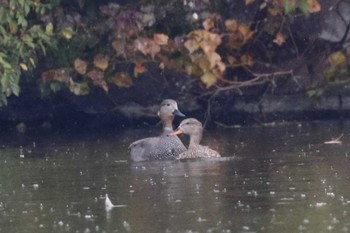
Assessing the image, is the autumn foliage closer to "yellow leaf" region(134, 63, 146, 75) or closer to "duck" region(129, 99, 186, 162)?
"yellow leaf" region(134, 63, 146, 75)

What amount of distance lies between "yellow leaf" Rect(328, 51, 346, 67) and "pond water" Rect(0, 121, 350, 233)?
93cm

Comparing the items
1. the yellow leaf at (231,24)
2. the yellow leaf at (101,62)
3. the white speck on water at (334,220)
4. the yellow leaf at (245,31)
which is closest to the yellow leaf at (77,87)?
the yellow leaf at (101,62)

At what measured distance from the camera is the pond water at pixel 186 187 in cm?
956

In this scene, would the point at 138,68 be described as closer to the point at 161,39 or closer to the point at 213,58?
the point at 161,39

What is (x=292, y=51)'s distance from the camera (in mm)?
18188

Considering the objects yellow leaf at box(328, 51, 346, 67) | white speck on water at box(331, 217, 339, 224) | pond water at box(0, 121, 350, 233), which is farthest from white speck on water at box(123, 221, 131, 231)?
yellow leaf at box(328, 51, 346, 67)

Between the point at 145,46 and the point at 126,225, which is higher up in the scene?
the point at 145,46

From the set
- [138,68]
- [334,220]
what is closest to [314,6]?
[138,68]

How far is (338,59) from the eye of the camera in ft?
55.7

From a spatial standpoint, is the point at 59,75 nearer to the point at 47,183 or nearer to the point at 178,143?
the point at 178,143

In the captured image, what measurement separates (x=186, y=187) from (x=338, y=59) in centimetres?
601

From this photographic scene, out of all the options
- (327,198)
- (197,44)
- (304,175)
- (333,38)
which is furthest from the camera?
(333,38)

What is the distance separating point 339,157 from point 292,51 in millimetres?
4985

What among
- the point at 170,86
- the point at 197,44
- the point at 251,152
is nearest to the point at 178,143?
the point at 251,152
